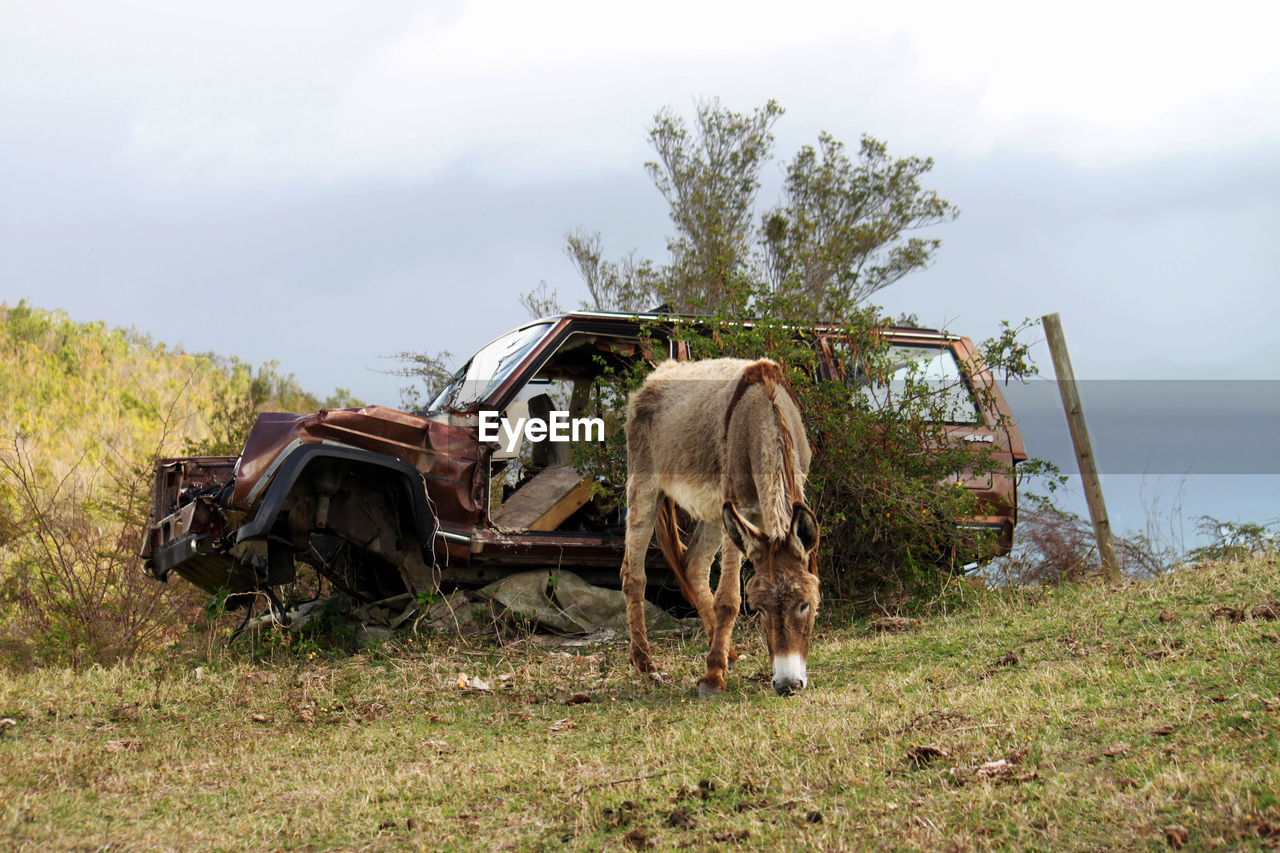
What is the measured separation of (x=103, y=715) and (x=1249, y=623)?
655 cm

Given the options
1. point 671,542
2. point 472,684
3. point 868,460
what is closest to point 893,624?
point 868,460

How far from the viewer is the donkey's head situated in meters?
5.09

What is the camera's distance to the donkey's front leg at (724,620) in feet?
18.7

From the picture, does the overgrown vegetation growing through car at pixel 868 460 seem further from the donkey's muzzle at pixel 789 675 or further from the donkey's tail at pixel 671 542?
the donkey's muzzle at pixel 789 675

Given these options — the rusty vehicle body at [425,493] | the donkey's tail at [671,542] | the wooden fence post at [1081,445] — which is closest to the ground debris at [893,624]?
the rusty vehicle body at [425,493]

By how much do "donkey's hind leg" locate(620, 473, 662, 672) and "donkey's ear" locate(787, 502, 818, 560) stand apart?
1.66 metres

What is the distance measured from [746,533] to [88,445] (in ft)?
53.8

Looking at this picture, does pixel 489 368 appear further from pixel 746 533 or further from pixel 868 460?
pixel 746 533

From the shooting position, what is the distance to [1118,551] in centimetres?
975

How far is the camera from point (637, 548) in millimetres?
6789

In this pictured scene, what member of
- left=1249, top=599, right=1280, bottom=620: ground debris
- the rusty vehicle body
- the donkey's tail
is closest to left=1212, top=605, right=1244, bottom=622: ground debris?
left=1249, top=599, right=1280, bottom=620: ground debris

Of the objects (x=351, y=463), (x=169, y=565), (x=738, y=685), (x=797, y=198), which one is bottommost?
(x=738, y=685)

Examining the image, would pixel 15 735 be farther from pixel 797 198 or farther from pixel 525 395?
pixel 797 198

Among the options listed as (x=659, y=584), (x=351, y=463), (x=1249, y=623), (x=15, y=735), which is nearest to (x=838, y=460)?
(x=659, y=584)
